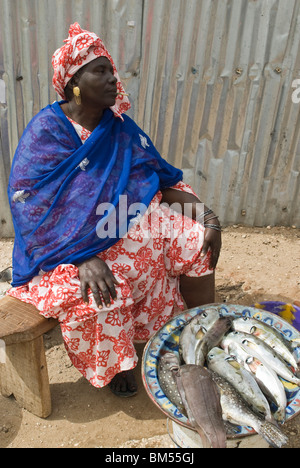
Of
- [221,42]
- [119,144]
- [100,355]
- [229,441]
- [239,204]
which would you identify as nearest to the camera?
[229,441]

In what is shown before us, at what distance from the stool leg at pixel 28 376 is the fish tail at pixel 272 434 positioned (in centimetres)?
132

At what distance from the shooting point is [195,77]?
13.3 ft

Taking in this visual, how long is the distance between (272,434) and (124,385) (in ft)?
3.96

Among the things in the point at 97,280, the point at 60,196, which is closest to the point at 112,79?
the point at 60,196

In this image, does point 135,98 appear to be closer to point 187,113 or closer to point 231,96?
point 187,113

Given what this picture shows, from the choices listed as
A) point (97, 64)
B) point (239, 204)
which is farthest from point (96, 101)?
point (239, 204)

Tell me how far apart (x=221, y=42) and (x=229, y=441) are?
10.7 feet

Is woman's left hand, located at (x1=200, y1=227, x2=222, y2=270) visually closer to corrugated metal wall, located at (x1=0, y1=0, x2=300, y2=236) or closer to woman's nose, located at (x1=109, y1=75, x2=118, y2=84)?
woman's nose, located at (x1=109, y1=75, x2=118, y2=84)

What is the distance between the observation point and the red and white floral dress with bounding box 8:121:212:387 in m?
2.57

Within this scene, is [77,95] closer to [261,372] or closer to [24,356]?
[24,356]

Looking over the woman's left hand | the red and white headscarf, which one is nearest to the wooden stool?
the woman's left hand

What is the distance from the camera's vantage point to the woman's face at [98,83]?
2.69m

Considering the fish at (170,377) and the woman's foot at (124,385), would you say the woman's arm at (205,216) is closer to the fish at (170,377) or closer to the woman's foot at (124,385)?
the fish at (170,377)

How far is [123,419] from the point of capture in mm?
2809
